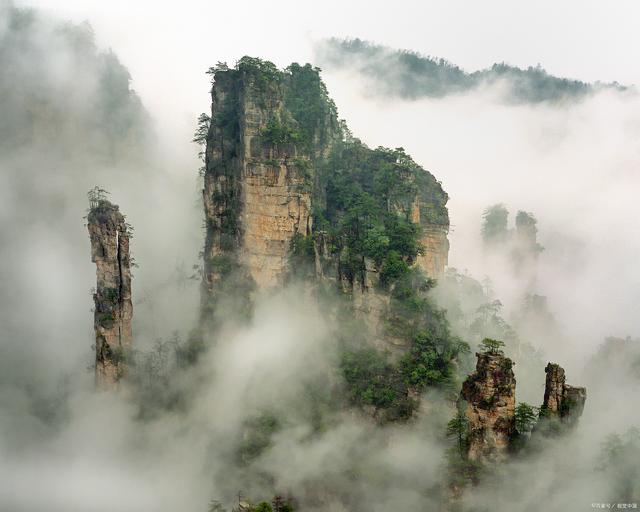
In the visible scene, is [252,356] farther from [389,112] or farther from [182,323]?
[389,112]

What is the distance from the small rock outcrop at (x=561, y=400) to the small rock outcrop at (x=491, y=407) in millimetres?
2401

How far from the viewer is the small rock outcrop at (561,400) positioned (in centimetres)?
4147

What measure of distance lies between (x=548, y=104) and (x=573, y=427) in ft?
439

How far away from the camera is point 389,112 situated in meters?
137

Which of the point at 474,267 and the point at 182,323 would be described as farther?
the point at 474,267

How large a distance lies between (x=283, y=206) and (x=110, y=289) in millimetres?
16443

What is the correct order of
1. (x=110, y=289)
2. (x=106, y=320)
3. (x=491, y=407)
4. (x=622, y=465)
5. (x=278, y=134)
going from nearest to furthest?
(x=622, y=465) < (x=491, y=407) < (x=106, y=320) < (x=110, y=289) < (x=278, y=134)

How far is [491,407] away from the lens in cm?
4147

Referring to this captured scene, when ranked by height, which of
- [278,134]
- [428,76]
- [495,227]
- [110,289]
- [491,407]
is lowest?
[491,407]

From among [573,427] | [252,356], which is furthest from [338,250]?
[573,427]

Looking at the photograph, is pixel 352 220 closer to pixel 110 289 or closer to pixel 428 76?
pixel 110 289

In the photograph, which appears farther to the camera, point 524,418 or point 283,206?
point 283,206

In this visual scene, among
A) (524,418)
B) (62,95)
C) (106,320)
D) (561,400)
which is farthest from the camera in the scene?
(62,95)

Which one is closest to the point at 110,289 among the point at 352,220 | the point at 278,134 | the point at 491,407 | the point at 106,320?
the point at 106,320
